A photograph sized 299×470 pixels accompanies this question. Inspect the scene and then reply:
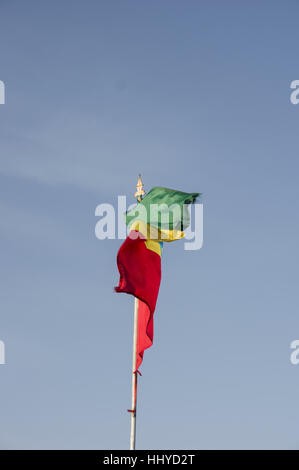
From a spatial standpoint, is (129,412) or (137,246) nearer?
(129,412)

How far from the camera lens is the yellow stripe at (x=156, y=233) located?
46031 mm

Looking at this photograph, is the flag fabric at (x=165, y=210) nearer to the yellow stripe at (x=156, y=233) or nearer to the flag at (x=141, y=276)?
the yellow stripe at (x=156, y=233)

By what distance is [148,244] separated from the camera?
45.9m

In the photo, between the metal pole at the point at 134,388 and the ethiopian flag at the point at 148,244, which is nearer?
the metal pole at the point at 134,388

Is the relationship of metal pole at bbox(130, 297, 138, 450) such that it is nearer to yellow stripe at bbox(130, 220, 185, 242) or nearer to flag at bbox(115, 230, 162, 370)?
flag at bbox(115, 230, 162, 370)

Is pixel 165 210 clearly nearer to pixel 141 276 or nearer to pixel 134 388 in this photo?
pixel 141 276

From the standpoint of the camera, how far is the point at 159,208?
152 ft

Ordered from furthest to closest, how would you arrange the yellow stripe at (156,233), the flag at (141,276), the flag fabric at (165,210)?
the flag fabric at (165,210)
the yellow stripe at (156,233)
the flag at (141,276)

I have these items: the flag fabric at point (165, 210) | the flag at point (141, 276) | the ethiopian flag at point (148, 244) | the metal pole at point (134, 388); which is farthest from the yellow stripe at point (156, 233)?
the metal pole at point (134, 388)

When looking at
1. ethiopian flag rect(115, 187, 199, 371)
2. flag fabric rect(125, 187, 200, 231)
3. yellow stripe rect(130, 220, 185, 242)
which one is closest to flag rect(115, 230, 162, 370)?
ethiopian flag rect(115, 187, 199, 371)
